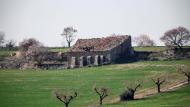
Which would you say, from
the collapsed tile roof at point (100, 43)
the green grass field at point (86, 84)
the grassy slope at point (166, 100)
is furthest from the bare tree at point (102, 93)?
the collapsed tile roof at point (100, 43)

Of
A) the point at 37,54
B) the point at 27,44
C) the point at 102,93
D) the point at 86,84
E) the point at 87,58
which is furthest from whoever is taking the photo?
the point at 27,44

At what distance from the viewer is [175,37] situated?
128250 millimetres

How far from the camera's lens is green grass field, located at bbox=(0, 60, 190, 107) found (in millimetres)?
66875

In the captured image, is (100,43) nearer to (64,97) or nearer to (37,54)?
(37,54)

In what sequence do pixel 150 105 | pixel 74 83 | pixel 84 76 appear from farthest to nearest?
pixel 84 76
pixel 74 83
pixel 150 105

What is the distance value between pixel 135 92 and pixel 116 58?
146ft

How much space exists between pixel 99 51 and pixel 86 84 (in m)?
36.7

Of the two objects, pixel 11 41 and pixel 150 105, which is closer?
pixel 150 105

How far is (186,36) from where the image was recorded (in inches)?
5059

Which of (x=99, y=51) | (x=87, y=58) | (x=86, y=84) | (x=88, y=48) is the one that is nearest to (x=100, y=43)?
(x=88, y=48)

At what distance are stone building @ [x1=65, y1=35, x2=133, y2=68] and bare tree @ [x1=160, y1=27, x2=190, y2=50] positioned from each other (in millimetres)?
9999

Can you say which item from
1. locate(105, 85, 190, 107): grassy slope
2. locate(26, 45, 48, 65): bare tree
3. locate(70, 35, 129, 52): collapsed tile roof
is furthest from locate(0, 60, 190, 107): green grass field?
locate(26, 45, 48, 65): bare tree

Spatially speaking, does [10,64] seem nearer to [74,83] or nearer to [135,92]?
[74,83]

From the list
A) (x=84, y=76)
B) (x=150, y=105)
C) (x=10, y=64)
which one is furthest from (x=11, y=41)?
(x=150, y=105)
